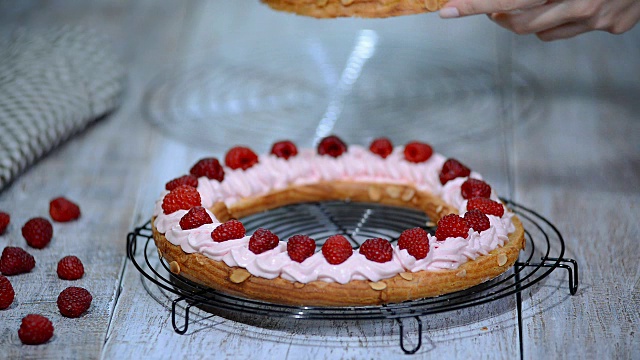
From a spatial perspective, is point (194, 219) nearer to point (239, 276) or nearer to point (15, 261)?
point (239, 276)

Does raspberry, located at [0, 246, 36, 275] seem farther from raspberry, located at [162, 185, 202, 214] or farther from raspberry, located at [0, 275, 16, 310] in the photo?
raspberry, located at [162, 185, 202, 214]

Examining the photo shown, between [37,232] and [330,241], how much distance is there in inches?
44.2

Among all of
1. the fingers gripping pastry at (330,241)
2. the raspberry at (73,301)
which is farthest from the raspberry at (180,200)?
the raspberry at (73,301)

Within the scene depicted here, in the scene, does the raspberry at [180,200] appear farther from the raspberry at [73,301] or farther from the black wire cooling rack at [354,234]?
the raspberry at [73,301]

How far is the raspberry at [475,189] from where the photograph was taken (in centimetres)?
276

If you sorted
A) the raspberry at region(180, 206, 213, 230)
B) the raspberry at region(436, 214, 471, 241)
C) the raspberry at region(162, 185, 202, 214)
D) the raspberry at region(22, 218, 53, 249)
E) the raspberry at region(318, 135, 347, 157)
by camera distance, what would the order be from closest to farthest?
the raspberry at region(436, 214, 471, 241) < the raspberry at region(180, 206, 213, 230) < the raspberry at region(162, 185, 202, 214) < the raspberry at region(22, 218, 53, 249) < the raspberry at region(318, 135, 347, 157)

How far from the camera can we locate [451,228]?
2432mm

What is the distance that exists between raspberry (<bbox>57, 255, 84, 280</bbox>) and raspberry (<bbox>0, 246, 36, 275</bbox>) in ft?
0.34

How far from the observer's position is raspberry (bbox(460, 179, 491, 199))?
2.76m

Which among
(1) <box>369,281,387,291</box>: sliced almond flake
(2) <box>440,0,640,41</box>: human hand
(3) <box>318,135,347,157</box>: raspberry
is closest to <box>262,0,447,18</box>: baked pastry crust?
(2) <box>440,0,640,41</box>: human hand

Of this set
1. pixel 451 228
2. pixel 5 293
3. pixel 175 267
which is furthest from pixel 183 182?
pixel 451 228

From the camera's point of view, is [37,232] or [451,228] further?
[37,232]

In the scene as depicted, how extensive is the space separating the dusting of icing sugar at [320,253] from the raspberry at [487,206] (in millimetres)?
33

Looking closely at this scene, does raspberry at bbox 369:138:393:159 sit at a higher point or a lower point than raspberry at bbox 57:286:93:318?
higher
